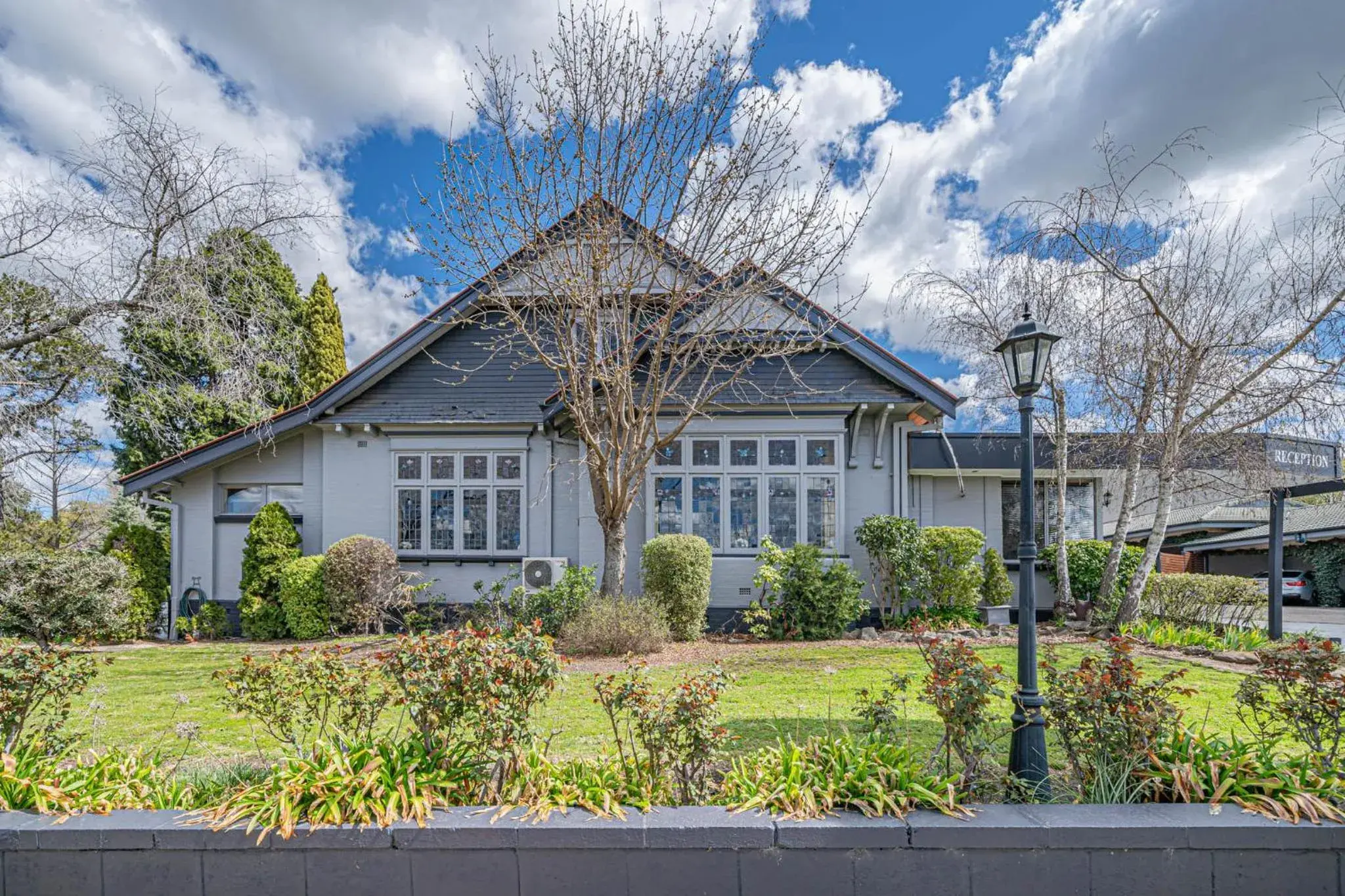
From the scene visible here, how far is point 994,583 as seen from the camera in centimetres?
1210

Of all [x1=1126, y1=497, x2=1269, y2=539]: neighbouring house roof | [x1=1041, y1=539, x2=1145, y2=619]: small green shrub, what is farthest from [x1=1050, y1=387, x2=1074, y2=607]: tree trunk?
[x1=1126, y1=497, x2=1269, y2=539]: neighbouring house roof

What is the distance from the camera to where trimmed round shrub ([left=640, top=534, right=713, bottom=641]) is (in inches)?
401

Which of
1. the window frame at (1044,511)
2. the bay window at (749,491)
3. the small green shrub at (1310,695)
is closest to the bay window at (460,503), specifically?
the bay window at (749,491)

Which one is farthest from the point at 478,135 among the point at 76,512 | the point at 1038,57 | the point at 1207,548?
the point at 1207,548

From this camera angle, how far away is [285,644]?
A: 11.0 m

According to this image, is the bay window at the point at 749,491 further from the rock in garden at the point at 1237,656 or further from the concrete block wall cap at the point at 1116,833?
the concrete block wall cap at the point at 1116,833

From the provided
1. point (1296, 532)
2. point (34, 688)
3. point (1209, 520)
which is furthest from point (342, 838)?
point (1209, 520)

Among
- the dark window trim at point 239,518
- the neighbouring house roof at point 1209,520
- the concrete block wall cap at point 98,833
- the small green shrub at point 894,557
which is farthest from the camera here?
the neighbouring house roof at point 1209,520

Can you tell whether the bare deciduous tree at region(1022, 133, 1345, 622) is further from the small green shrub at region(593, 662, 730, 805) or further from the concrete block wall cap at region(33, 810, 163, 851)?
the concrete block wall cap at region(33, 810, 163, 851)

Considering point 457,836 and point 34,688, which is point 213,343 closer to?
point 34,688

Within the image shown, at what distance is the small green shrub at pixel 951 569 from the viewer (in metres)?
11.4

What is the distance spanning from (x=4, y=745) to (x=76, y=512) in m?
22.7

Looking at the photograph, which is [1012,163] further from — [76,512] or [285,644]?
[76,512]

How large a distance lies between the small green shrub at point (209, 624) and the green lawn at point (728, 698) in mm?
1720
